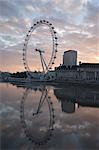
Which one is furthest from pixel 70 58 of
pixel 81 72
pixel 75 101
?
pixel 75 101

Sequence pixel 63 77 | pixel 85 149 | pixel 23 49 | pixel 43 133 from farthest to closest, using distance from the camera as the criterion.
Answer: pixel 63 77 < pixel 23 49 < pixel 43 133 < pixel 85 149

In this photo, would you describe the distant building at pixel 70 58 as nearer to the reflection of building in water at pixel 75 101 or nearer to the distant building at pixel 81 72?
the distant building at pixel 81 72

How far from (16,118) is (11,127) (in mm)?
3041

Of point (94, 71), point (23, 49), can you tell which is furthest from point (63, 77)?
point (23, 49)

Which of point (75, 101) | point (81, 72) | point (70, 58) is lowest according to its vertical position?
point (75, 101)

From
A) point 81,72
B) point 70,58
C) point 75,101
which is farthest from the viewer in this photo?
point 70,58

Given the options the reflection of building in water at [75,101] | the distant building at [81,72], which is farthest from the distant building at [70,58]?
the reflection of building in water at [75,101]

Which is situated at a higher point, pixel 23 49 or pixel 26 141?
pixel 23 49

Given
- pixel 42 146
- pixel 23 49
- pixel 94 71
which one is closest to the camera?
pixel 42 146

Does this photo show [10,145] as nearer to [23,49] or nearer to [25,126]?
[25,126]

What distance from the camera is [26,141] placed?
11.5 metres

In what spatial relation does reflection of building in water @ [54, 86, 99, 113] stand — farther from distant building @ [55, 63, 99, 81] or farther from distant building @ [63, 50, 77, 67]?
distant building @ [63, 50, 77, 67]

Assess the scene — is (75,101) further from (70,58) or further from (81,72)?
(70,58)

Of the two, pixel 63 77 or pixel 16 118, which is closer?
pixel 16 118
